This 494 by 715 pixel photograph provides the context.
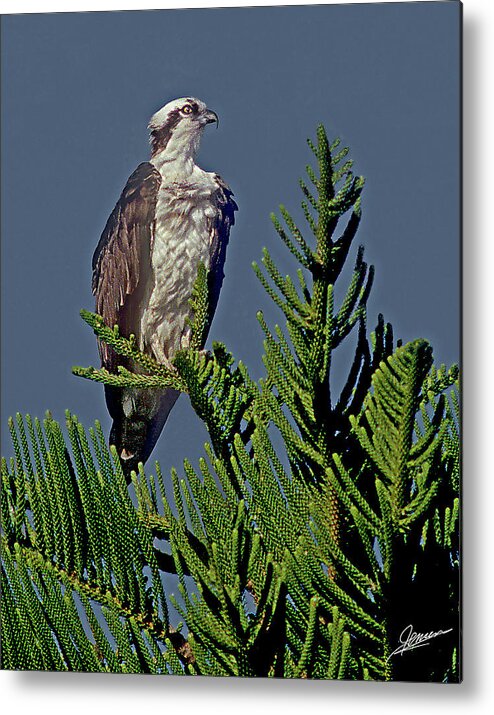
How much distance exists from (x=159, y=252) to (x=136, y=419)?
0.78 feet

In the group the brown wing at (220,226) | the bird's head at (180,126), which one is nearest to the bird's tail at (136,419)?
the brown wing at (220,226)

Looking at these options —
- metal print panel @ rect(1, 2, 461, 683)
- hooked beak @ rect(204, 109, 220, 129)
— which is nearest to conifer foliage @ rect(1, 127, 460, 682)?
metal print panel @ rect(1, 2, 461, 683)

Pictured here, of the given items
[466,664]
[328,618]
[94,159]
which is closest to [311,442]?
[328,618]

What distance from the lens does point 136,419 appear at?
1.87 m

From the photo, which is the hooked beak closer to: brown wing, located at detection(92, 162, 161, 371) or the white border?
brown wing, located at detection(92, 162, 161, 371)

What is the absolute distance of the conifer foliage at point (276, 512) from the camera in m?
1.68

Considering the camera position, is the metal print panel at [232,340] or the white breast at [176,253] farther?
the white breast at [176,253]

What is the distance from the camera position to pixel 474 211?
176cm

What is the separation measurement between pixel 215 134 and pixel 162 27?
6.9 inches

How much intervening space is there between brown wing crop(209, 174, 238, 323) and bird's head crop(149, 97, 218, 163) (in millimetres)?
66
